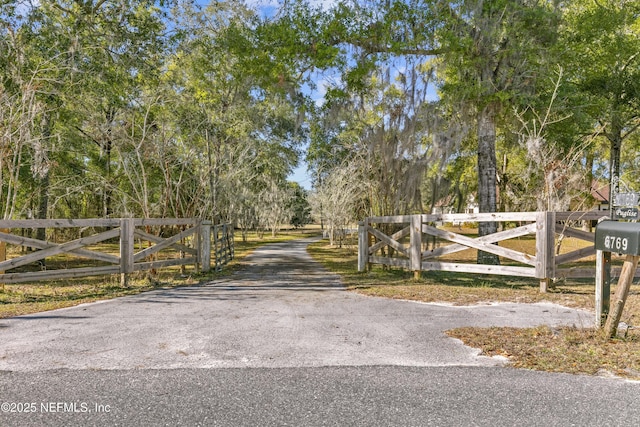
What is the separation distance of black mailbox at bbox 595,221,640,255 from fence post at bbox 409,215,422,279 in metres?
5.23

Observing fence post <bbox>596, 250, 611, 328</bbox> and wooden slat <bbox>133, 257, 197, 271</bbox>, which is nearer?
fence post <bbox>596, 250, 611, 328</bbox>

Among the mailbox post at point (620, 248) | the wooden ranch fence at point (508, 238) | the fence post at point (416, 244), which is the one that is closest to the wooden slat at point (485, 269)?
the wooden ranch fence at point (508, 238)

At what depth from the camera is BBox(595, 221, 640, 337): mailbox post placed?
4.25 meters

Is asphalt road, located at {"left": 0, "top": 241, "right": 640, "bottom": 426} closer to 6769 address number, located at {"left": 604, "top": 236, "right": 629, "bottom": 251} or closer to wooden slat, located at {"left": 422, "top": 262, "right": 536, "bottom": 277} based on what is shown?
6769 address number, located at {"left": 604, "top": 236, "right": 629, "bottom": 251}

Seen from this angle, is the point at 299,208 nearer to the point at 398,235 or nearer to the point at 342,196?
the point at 342,196

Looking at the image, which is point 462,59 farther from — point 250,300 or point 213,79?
point 213,79

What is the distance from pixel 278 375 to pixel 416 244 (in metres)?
6.83

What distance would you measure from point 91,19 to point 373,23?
24.2ft

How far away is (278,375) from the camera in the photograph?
3676 millimetres

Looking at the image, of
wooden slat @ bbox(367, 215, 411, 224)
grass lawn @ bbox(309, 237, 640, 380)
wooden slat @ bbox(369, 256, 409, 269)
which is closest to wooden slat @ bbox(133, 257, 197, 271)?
grass lawn @ bbox(309, 237, 640, 380)

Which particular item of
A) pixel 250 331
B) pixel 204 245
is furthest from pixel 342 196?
pixel 250 331

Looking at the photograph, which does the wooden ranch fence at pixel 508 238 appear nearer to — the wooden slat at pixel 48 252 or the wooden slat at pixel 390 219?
the wooden slat at pixel 390 219

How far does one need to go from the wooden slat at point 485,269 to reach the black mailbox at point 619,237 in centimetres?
373

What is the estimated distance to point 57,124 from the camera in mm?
17047
